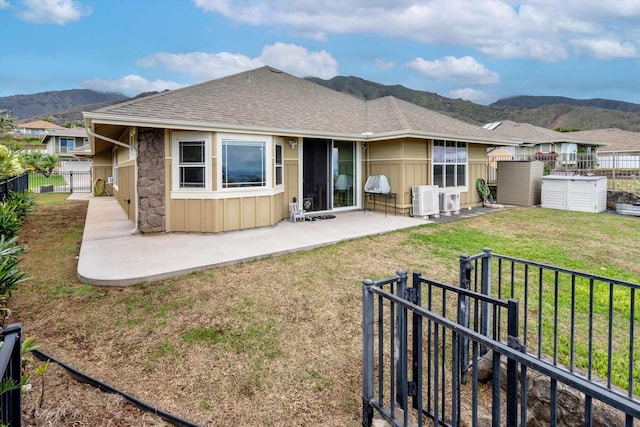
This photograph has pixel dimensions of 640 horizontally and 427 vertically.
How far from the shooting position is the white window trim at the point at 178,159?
7.57 m

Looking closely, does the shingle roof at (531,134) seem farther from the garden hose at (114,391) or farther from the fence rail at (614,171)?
the garden hose at (114,391)

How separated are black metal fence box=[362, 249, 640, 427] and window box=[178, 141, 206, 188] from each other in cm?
552

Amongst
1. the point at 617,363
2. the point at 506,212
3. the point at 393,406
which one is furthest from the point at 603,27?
the point at 393,406

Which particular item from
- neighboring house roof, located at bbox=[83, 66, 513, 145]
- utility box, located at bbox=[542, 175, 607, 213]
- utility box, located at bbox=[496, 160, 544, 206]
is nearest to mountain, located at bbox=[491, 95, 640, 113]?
utility box, located at bbox=[496, 160, 544, 206]

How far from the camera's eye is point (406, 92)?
3327 inches

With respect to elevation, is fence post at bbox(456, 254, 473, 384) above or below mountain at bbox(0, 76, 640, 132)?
below

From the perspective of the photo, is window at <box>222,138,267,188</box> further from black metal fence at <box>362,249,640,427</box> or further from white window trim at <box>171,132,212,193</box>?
black metal fence at <box>362,249,640,427</box>

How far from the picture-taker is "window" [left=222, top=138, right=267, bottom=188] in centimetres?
778

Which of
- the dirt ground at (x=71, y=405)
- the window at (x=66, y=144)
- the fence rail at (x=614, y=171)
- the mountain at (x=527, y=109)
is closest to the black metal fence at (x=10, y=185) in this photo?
the dirt ground at (x=71, y=405)

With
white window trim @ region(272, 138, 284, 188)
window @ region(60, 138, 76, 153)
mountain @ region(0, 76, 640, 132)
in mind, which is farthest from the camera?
mountain @ region(0, 76, 640, 132)

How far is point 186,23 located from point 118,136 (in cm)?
1403

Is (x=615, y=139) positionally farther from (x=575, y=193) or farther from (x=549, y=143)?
(x=575, y=193)

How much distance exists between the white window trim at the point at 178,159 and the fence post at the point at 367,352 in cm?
618

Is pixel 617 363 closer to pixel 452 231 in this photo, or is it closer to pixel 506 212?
pixel 452 231
